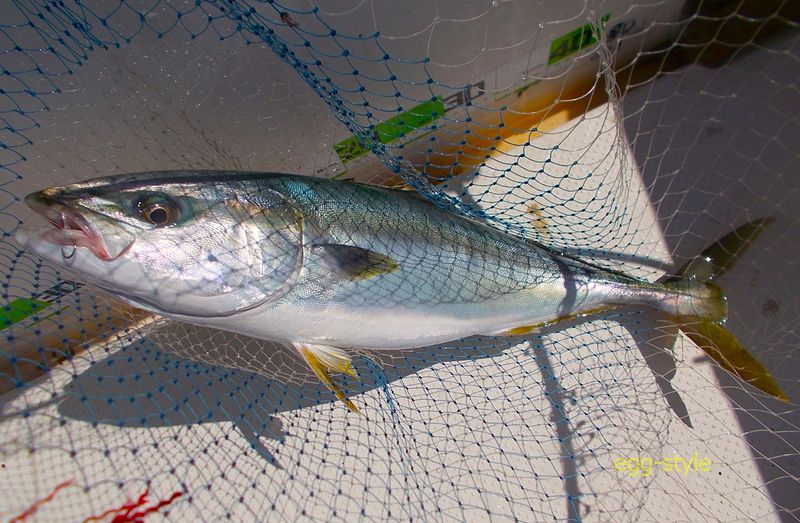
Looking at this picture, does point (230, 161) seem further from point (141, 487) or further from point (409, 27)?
point (141, 487)

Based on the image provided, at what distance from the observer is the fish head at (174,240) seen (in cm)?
99

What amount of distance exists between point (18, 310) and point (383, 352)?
44.9 inches

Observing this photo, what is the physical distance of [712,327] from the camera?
1588mm

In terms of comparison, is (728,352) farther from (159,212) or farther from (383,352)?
(159,212)

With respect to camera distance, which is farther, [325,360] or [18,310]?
[18,310]

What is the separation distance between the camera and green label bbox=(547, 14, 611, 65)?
176 cm

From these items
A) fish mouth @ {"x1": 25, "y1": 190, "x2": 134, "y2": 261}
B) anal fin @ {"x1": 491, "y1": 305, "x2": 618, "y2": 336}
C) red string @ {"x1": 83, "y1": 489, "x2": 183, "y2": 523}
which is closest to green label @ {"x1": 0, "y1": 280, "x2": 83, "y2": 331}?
fish mouth @ {"x1": 25, "y1": 190, "x2": 134, "y2": 261}

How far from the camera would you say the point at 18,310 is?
1413 mm

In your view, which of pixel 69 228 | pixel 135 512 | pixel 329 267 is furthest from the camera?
pixel 135 512

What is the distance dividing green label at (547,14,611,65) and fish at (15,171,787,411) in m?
0.80

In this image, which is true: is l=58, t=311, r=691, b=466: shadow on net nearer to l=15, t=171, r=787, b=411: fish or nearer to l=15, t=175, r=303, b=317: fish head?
l=15, t=171, r=787, b=411: fish

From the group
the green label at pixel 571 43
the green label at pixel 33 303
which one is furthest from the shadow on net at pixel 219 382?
the green label at pixel 571 43

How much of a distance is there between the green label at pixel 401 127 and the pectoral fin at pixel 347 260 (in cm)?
55

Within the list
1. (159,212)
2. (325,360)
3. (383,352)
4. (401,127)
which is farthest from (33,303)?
(401,127)
